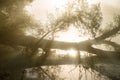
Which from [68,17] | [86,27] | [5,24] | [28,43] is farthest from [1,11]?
[86,27]

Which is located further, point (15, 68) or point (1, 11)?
point (1, 11)

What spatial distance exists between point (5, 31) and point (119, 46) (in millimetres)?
7129

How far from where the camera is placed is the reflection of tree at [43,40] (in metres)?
13.9

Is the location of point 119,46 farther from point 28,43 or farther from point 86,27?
point 28,43

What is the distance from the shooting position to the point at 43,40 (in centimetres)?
1458

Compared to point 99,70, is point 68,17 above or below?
above

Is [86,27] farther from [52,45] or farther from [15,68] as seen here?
[15,68]

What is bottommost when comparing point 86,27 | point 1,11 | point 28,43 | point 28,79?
point 28,79

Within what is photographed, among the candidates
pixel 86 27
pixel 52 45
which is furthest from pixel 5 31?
pixel 86 27

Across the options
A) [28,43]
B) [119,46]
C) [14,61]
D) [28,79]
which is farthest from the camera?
[119,46]

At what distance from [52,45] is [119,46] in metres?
4.50

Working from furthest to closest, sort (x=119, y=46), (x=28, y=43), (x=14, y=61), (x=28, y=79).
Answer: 1. (x=119, y=46)
2. (x=28, y=79)
3. (x=28, y=43)
4. (x=14, y=61)

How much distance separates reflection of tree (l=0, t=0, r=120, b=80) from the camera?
45.5 feet

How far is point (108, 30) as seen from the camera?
1636 centimetres
